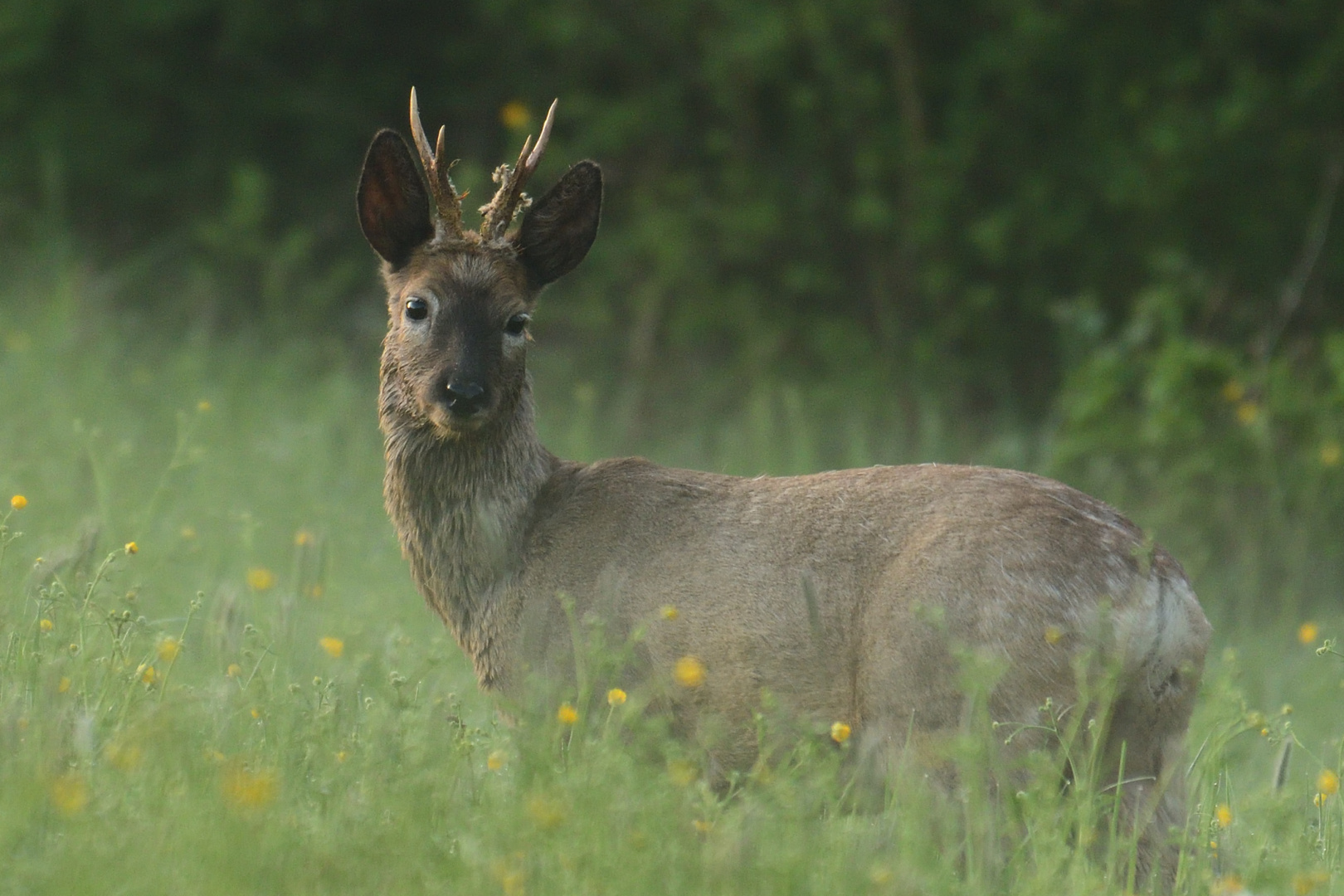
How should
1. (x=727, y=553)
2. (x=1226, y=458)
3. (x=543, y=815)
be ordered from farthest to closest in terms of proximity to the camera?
(x=1226, y=458)
(x=727, y=553)
(x=543, y=815)

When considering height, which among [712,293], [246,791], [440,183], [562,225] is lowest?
[246,791]

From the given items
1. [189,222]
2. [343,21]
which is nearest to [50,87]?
[189,222]

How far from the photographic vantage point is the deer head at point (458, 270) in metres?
5.08

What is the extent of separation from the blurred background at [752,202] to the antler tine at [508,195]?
13.4 feet

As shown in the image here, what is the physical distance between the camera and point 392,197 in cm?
541

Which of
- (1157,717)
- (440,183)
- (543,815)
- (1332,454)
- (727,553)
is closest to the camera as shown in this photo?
(543,815)

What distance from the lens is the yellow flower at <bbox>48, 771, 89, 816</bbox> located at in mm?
3068

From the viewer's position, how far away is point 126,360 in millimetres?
10406

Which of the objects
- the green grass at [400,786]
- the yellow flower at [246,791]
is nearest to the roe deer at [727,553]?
the green grass at [400,786]

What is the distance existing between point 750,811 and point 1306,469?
21.5ft

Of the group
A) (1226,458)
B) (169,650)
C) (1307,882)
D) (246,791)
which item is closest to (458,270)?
(169,650)

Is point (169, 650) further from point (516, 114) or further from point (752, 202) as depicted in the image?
point (752, 202)

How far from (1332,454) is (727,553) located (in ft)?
17.6

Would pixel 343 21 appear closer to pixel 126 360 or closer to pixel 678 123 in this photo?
pixel 678 123
